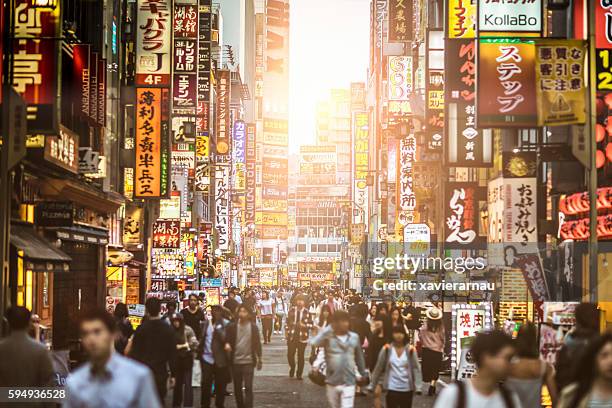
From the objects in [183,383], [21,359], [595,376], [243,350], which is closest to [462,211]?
[183,383]

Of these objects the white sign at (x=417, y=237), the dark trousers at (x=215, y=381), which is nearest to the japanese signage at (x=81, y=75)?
the dark trousers at (x=215, y=381)

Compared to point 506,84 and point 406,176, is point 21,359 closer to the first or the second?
point 506,84

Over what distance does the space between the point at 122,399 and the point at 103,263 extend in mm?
26042

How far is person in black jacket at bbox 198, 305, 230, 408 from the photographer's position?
17.3 metres

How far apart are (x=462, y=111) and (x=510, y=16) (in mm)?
6320

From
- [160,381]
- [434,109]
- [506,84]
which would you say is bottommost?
[160,381]

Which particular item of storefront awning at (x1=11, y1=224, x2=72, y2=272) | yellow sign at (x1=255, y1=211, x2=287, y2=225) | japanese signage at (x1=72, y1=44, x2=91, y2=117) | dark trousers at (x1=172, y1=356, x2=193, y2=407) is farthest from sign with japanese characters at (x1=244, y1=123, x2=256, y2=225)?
dark trousers at (x1=172, y1=356, x2=193, y2=407)

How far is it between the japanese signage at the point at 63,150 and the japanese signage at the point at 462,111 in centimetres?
957

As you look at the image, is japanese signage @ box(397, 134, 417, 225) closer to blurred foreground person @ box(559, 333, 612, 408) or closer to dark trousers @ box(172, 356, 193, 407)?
dark trousers @ box(172, 356, 193, 407)

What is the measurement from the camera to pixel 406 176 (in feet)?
176

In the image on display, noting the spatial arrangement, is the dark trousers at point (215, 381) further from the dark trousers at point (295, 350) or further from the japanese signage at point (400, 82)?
the japanese signage at point (400, 82)

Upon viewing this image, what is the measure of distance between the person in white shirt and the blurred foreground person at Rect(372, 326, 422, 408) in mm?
6827

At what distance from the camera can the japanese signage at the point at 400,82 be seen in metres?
66.2

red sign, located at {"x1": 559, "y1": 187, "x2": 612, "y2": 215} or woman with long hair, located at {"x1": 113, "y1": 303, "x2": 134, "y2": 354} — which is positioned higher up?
red sign, located at {"x1": 559, "y1": 187, "x2": 612, "y2": 215}
